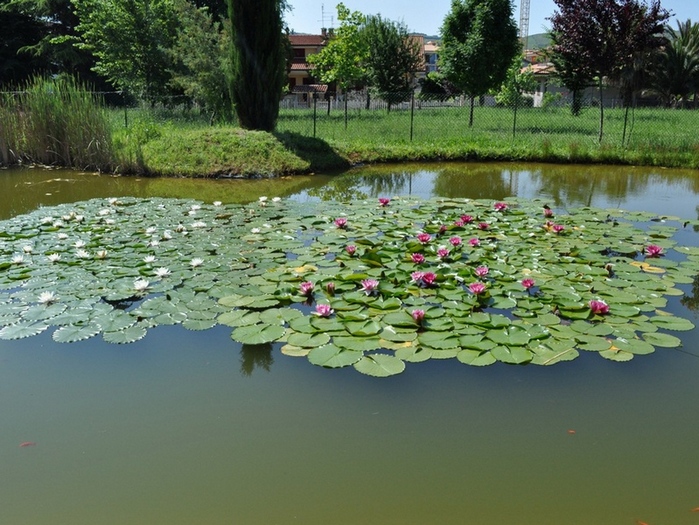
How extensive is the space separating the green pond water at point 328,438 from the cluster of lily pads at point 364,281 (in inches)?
4.8

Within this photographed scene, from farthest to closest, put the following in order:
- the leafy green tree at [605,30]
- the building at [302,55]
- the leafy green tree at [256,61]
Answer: the building at [302,55] → the leafy green tree at [605,30] → the leafy green tree at [256,61]

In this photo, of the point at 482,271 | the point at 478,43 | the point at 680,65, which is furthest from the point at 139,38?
the point at 680,65

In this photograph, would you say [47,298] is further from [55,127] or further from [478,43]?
[478,43]

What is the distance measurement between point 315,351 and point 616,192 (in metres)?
6.38

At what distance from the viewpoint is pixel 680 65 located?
92.3 feet

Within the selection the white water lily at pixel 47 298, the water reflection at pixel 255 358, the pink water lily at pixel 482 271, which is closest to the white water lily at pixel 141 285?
the white water lily at pixel 47 298

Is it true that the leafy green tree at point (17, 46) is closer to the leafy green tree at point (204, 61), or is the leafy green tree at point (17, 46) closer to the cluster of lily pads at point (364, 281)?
the leafy green tree at point (204, 61)

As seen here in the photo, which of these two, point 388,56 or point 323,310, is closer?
point 323,310

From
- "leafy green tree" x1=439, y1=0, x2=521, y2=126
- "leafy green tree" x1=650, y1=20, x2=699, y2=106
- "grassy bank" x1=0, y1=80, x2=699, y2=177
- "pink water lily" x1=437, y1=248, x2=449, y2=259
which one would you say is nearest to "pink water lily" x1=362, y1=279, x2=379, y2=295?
"pink water lily" x1=437, y1=248, x2=449, y2=259

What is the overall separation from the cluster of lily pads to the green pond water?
0.40ft

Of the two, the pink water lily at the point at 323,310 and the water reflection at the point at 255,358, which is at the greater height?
the pink water lily at the point at 323,310

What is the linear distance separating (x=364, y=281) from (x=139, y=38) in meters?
17.7

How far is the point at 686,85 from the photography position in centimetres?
2853

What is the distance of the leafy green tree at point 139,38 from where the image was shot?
18.5 metres
